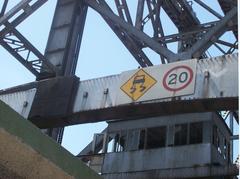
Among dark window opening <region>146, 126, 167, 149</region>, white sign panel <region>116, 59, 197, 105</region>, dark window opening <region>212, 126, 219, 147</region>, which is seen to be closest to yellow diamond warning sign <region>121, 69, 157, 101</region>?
white sign panel <region>116, 59, 197, 105</region>

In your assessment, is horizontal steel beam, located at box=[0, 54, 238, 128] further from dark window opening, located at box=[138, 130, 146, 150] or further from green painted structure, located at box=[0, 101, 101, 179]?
dark window opening, located at box=[138, 130, 146, 150]

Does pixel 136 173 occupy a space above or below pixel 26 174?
above

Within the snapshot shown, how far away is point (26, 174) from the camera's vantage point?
10.6 feet

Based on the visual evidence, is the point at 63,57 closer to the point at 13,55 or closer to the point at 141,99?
the point at 13,55

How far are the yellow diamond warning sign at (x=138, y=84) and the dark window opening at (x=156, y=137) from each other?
40.9 feet

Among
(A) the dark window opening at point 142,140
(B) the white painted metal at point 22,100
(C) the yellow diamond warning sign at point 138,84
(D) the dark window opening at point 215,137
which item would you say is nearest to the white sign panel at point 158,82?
(C) the yellow diamond warning sign at point 138,84

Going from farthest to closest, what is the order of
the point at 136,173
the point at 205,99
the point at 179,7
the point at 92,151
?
the point at 92,151 < the point at 136,173 < the point at 179,7 < the point at 205,99

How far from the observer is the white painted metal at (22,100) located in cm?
1380

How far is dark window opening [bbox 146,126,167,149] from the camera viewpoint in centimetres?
2461

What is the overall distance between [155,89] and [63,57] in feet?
16.8

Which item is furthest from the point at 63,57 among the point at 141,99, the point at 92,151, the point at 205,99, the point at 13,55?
the point at 92,151

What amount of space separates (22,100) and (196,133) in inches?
468

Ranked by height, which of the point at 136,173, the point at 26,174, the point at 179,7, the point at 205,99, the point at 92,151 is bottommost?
the point at 26,174

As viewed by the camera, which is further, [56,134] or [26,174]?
[56,134]
